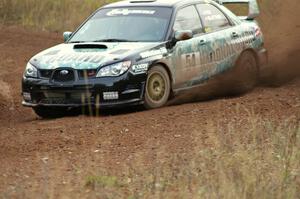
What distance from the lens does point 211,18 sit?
11.9 meters

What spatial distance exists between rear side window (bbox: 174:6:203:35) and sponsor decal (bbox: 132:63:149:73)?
102cm

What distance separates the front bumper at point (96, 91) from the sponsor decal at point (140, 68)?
7 centimetres

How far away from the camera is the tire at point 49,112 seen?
1063 cm

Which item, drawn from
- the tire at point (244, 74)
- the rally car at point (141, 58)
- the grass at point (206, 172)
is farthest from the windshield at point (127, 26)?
the grass at point (206, 172)

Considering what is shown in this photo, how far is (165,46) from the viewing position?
35.0 feet

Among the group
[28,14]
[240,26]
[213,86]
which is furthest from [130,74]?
[28,14]

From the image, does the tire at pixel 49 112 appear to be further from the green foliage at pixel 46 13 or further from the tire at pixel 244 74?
the green foliage at pixel 46 13

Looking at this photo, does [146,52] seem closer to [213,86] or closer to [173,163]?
[213,86]

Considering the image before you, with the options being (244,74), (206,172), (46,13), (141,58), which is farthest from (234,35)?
(46,13)

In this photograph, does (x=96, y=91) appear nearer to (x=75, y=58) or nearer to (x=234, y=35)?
(x=75, y=58)

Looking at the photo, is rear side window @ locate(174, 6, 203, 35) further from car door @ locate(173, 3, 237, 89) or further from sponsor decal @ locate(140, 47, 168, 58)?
sponsor decal @ locate(140, 47, 168, 58)

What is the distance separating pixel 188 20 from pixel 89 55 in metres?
1.90

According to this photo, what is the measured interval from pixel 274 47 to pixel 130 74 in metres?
5.56

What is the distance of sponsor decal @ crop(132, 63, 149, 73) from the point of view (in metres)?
10.1
